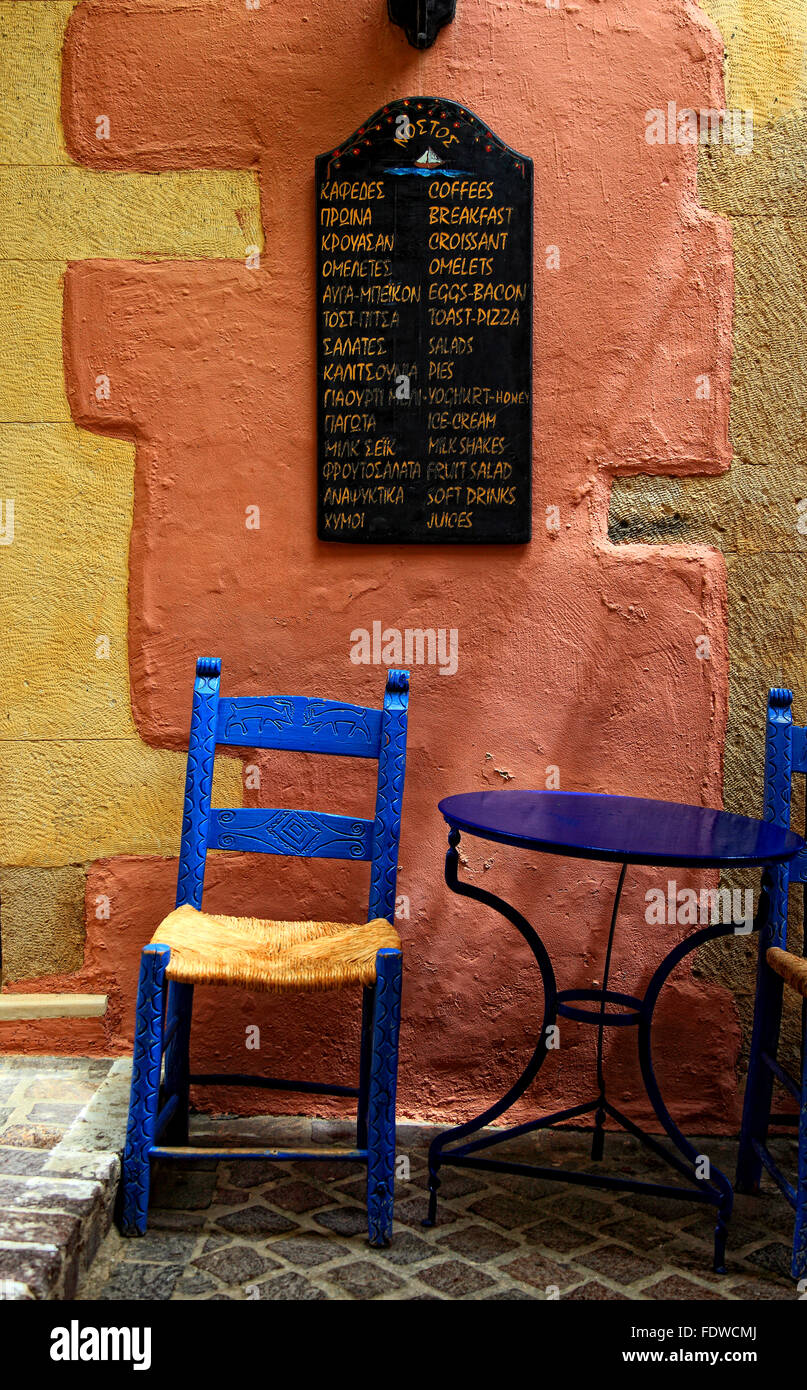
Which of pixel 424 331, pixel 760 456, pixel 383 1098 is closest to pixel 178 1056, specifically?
pixel 383 1098

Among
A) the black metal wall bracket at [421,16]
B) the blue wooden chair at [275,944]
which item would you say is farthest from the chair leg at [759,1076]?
the black metal wall bracket at [421,16]

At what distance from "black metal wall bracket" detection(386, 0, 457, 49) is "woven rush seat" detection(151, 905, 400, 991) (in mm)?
2266

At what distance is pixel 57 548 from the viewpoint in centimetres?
296

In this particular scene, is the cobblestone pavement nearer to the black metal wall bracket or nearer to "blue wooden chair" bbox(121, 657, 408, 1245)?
"blue wooden chair" bbox(121, 657, 408, 1245)

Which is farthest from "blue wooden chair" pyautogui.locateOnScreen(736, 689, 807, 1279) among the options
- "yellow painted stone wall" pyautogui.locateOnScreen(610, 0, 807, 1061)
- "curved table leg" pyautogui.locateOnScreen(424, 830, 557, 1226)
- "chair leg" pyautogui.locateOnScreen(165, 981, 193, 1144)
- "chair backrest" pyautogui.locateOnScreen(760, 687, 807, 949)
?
"chair leg" pyautogui.locateOnScreen(165, 981, 193, 1144)

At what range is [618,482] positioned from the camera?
2945 mm

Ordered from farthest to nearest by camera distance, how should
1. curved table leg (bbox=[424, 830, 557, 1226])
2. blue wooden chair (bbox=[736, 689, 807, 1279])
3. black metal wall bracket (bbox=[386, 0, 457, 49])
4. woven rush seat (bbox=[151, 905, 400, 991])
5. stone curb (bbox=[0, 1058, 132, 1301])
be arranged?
black metal wall bracket (bbox=[386, 0, 457, 49]), blue wooden chair (bbox=[736, 689, 807, 1279]), curved table leg (bbox=[424, 830, 557, 1226]), woven rush seat (bbox=[151, 905, 400, 991]), stone curb (bbox=[0, 1058, 132, 1301])

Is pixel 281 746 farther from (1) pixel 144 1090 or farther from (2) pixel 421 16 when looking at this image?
(2) pixel 421 16

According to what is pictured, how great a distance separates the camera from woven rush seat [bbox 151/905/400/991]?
2221mm

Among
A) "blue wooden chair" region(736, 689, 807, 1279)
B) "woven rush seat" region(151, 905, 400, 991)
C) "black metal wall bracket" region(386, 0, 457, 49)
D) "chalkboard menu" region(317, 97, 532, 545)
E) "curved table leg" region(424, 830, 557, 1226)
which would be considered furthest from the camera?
"chalkboard menu" region(317, 97, 532, 545)
